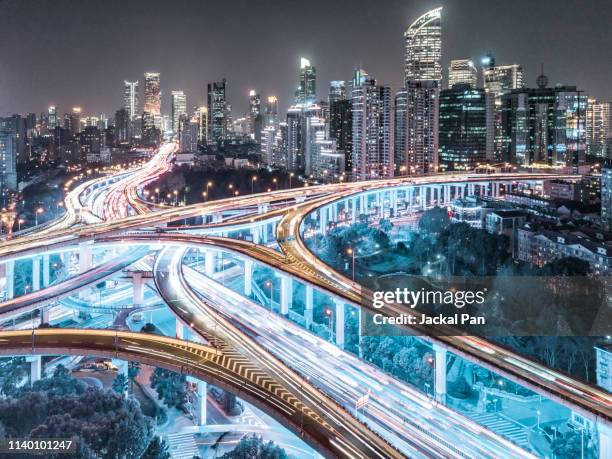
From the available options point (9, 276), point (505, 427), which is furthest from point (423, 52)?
point (505, 427)

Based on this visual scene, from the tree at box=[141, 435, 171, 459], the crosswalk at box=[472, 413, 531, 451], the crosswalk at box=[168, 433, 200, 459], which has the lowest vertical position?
the crosswalk at box=[168, 433, 200, 459]

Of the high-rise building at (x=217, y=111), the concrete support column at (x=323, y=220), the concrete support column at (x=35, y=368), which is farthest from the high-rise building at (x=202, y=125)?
the concrete support column at (x=35, y=368)

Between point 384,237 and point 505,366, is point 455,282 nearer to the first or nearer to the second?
point 384,237

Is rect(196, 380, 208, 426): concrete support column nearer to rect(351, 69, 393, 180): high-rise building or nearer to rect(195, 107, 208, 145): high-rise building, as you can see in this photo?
rect(351, 69, 393, 180): high-rise building

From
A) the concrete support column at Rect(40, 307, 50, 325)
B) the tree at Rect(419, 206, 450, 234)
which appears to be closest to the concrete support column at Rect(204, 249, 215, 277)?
the concrete support column at Rect(40, 307, 50, 325)

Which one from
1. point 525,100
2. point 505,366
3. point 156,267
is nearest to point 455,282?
point 156,267

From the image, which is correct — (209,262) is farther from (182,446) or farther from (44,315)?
(182,446)
